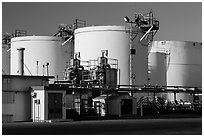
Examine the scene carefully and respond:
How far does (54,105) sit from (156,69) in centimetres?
1751

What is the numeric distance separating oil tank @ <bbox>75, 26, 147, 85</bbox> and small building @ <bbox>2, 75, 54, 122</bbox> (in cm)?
1038

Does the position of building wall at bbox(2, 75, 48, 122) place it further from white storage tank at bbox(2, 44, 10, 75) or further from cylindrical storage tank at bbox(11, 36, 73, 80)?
white storage tank at bbox(2, 44, 10, 75)

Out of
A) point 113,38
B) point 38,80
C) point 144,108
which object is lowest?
point 144,108

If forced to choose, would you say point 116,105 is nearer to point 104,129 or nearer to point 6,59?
point 104,129

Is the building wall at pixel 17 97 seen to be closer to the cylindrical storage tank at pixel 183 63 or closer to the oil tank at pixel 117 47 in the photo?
the oil tank at pixel 117 47

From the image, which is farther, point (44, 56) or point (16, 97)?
point (44, 56)

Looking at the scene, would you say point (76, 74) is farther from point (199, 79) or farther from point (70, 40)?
point (199, 79)

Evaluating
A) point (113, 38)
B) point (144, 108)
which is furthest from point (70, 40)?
point (144, 108)

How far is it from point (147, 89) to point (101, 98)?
12.9ft

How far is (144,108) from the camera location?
39.1 meters

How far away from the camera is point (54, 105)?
27719 millimetres

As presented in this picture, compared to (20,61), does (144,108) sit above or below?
below

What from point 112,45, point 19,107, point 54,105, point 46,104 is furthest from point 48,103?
point 112,45

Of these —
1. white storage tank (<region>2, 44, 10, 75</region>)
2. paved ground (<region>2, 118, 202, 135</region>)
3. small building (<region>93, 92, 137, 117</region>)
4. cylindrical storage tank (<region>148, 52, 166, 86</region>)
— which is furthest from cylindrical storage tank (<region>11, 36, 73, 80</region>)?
paved ground (<region>2, 118, 202, 135</region>)
